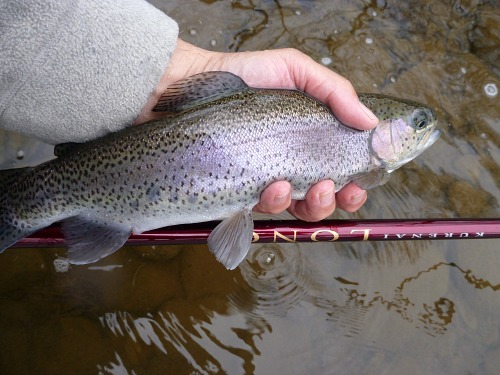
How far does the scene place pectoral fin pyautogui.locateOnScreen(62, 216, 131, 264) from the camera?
Answer: 81.9 inches

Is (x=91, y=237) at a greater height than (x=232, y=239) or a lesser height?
greater

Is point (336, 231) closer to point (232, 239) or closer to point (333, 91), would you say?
point (232, 239)

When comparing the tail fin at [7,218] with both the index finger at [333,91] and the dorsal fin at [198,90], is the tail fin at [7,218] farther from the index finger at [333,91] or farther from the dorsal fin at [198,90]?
the index finger at [333,91]

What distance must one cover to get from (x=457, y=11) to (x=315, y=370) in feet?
9.41

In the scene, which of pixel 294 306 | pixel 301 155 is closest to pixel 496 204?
pixel 294 306

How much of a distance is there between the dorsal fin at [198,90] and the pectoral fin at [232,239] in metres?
0.50

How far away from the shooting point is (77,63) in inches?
80.2

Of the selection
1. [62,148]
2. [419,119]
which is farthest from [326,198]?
[62,148]

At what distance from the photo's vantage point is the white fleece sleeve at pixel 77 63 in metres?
1.93

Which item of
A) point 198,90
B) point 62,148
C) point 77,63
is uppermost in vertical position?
point 77,63

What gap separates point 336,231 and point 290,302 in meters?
0.69

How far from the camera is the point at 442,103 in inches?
138

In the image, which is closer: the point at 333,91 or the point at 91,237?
the point at 91,237

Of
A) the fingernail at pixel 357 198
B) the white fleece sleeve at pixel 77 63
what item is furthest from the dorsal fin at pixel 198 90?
the fingernail at pixel 357 198
